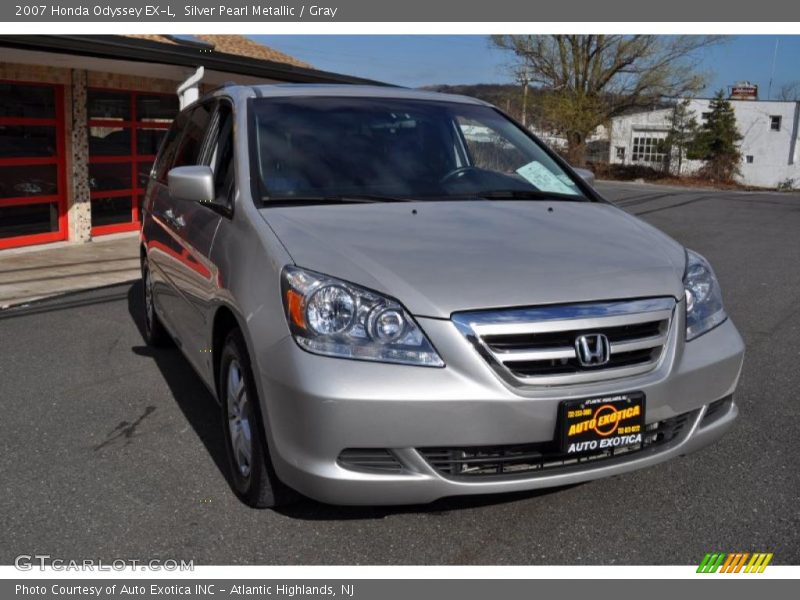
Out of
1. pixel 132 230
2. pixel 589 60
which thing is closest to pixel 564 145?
pixel 589 60

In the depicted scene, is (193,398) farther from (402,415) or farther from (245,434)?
(402,415)

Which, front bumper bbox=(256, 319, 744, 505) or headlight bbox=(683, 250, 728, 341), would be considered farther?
headlight bbox=(683, 250, 728, 341)

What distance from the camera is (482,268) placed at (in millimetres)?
2887

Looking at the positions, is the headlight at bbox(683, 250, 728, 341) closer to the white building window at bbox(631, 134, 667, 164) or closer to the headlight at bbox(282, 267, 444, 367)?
the headlight at bbox(282, 267, 444, 367)

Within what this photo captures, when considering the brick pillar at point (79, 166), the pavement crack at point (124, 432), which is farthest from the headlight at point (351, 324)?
the brick pillar at point (79, 166)

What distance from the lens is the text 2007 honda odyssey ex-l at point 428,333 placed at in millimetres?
2668

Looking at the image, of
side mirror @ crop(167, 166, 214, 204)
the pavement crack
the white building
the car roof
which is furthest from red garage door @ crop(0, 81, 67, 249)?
the white building

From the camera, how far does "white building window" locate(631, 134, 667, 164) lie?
194 ft

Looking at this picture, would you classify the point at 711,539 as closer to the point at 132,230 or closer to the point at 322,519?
the point at 322,519

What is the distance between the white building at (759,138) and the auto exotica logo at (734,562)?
183ft

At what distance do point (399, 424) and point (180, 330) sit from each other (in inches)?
84.5

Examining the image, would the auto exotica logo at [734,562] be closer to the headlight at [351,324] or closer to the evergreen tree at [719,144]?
the headlight at [351,324]

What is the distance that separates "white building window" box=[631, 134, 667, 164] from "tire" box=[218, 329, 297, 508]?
58.7 meters

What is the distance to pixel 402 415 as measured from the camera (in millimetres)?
2627
